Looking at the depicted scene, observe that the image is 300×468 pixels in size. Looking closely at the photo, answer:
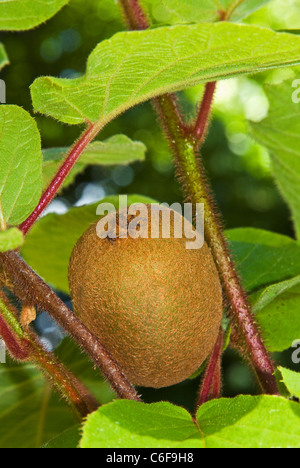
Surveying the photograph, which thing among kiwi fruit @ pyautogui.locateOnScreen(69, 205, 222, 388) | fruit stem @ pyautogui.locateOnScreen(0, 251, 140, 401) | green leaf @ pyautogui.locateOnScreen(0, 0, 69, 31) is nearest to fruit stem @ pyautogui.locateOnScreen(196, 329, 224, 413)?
kiwi fruit @ pyautogui.locateOnScreen(69, 205, 222, 388)

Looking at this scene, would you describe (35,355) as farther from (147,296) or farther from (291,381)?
(291,381)

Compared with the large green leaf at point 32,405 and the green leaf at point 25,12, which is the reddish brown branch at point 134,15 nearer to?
the green leaf at point 25,12

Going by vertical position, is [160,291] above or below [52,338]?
above

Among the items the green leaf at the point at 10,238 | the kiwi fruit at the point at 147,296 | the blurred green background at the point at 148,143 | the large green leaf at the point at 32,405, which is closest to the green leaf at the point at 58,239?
the large green leaf at the point at 32,405

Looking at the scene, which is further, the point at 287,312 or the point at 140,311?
the point at 287,312

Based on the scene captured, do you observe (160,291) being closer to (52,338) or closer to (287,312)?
(287,312)

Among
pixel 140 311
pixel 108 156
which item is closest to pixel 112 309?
pixel 140 311

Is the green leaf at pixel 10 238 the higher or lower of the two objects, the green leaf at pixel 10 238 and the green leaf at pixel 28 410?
the higher
